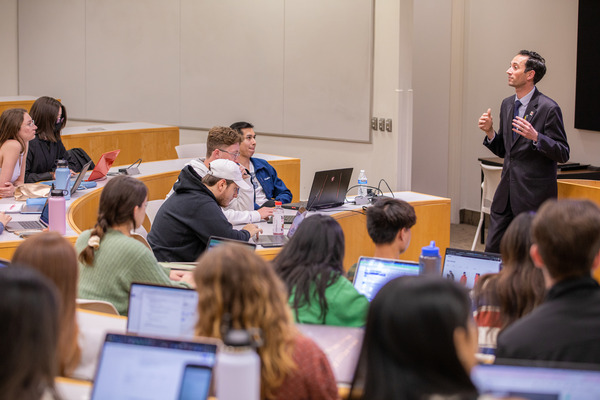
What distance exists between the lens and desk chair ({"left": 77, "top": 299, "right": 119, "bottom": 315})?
297 centimetres

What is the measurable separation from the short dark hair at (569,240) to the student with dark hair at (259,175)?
381cm

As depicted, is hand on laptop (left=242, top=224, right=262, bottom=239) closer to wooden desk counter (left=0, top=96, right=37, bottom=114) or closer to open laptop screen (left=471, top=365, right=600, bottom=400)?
open laptop screen (left=471, top=365, right=600, bottom=400)

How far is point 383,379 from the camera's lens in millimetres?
1606

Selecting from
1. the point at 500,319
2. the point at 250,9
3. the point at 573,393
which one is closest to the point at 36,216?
the point at 500,319

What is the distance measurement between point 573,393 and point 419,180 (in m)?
7.16

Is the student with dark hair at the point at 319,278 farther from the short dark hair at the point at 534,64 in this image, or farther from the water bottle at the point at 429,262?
the short dark hair at the point at 534,64

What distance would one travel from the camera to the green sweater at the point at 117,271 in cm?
326

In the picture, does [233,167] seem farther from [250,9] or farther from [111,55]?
[111,55]

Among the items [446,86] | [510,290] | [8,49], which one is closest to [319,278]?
[510,290]

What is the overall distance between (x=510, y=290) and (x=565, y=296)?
0.54 metres

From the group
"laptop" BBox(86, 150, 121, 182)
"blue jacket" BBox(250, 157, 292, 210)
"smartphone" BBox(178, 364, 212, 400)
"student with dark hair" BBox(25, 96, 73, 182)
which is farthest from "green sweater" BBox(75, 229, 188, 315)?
"student with dark hair" BBox(25, 96, 73, 182)

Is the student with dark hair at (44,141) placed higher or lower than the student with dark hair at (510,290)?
higher

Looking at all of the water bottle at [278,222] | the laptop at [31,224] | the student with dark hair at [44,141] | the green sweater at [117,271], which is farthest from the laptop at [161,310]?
the student with dark hair at [44,141]

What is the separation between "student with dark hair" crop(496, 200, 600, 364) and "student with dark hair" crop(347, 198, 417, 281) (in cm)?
146
